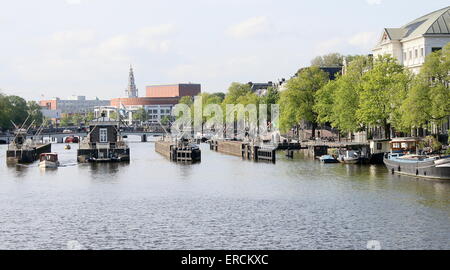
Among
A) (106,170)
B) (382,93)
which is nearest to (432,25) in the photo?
(382,93)

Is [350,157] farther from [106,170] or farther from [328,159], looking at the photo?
[106,170]

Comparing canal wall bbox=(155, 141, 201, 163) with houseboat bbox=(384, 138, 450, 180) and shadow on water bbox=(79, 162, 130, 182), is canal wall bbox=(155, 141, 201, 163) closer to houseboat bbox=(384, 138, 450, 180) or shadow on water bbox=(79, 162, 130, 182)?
shadow on water bbox=(79, 162, 130, 182)

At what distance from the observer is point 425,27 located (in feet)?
393

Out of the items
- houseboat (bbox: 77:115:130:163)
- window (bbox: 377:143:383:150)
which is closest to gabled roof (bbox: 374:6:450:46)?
window (bbox: 377:143:383:150)

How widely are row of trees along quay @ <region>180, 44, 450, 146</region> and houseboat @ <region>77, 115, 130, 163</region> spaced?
3321 centimetres

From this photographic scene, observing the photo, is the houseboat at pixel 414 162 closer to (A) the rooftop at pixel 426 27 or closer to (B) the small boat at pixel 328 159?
(B) the small boat at pixel 328 159

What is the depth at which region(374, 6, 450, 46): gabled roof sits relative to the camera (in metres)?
118

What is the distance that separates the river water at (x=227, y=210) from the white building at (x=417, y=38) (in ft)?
88.4

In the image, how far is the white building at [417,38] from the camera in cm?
11781

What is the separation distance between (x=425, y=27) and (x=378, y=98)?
693 inches

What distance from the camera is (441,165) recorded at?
77.4 m
